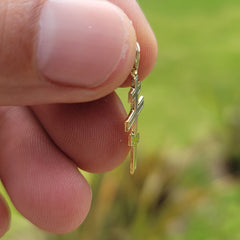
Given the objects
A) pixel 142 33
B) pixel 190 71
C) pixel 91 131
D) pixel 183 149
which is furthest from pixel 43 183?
pixel 190 71

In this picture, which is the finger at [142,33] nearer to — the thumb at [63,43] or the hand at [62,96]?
the hand at [62,96]

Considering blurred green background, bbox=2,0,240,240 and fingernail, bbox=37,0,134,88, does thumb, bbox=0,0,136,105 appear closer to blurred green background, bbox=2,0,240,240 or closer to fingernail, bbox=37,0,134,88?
fingernail, bbox=37,0,134,88

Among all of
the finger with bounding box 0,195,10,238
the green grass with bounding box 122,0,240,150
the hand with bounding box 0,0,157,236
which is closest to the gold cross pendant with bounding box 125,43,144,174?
the hand with bounding box 0,0,157,236

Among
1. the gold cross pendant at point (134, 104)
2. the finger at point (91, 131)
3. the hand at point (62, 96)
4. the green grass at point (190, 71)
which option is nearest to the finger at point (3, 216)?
the hand at point (62, 96)

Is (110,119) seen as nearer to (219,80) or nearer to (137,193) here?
(137,193)

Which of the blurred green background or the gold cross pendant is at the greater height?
the gold cross pendant

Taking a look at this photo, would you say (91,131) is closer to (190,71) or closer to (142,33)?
(142,33)

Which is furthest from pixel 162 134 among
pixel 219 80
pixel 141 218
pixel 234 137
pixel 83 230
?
pixel 83 230

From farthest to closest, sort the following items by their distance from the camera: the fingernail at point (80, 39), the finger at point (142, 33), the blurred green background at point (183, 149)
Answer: the blurred green background at point (183, 149), the finger at point (142, 33), the fingernail at point (80, 39)
